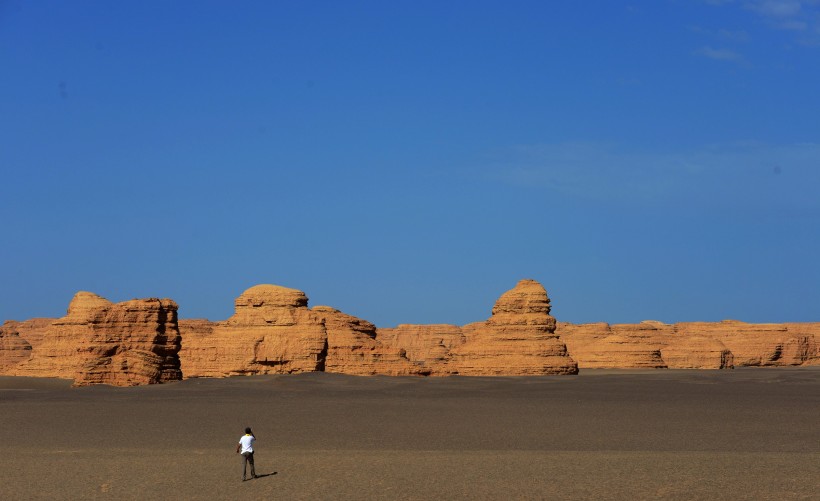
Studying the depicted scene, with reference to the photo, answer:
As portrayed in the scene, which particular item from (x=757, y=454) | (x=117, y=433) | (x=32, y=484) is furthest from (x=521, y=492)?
(x=117, y=433)

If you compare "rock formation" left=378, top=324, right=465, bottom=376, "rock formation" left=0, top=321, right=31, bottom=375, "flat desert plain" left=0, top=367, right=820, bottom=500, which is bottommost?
"flat desert plain" left=0, top=367, right=820, bottom=500

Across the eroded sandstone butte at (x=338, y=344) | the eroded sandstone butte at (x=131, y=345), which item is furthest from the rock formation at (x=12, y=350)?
the eroded sandstone butte at (x=131, y=345)

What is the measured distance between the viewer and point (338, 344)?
64688 mm

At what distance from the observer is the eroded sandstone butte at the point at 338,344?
63.4 meters

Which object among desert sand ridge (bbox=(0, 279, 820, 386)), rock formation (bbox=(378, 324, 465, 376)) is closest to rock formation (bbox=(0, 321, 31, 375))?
desert sand ridge (bbox=(0, 279, 820, 386))

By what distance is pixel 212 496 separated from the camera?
2094 centimetres

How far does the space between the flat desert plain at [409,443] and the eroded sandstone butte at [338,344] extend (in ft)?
19.3

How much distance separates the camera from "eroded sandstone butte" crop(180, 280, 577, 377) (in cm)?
6338

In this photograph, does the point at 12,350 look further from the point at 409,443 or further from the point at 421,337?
the point at 409,443

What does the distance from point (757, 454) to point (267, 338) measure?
41403 mm

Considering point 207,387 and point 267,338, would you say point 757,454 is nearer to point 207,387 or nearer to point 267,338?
point 207,387

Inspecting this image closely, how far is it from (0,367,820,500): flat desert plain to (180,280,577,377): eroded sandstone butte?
5879 millimetres

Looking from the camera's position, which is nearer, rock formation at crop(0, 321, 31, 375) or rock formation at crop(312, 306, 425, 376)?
rock formation at crop(312, 306, 425, 376)

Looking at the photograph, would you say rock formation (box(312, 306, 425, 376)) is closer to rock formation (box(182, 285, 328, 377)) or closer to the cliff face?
rock formation (box(182, 285, 328, 377))
